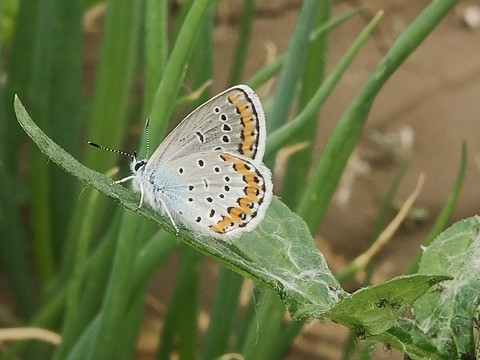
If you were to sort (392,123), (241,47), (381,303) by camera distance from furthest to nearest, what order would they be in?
1. (392,123)
2. (241,47)
3. (381,303)

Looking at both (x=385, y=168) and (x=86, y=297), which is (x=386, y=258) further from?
(x=86, y=297)

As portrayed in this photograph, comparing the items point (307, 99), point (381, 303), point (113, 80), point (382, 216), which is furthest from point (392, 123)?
point (381, 303)

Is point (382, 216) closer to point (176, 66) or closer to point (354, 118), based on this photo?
point (354, 118)

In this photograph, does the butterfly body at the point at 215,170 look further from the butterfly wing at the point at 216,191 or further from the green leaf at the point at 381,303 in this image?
the green leaf at the point at 381,303

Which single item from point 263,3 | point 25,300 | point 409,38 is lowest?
point 25,300

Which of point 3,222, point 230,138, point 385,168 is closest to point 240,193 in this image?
point 230,138

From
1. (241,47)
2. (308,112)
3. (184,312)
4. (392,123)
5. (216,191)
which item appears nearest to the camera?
(216,191)

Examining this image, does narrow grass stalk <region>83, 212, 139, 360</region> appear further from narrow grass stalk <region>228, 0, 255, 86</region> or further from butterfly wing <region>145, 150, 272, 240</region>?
narrow grass stalk <region>228, 0, 255, 86</region>

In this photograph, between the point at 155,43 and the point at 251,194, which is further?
the point at 155,43
